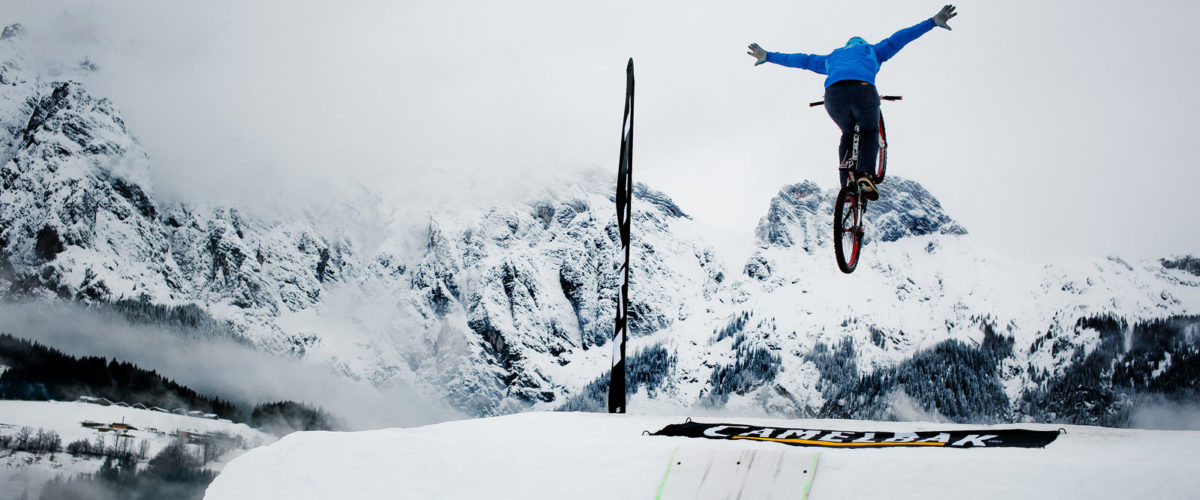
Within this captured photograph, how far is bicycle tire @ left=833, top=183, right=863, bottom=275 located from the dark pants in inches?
13.9

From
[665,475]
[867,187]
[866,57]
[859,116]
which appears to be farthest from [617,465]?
[866,57]

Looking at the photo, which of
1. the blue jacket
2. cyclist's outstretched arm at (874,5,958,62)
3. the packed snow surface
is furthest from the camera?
the blue jacket

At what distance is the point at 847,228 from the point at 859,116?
1405mm

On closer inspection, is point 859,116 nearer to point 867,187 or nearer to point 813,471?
point 867,187

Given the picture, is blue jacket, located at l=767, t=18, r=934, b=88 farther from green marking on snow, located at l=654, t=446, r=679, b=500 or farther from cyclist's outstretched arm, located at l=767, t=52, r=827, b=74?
green marking on snow, located at l=654, t=446, r=679, b=500

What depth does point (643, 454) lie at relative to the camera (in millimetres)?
6043

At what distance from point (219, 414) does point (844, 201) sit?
689 ft

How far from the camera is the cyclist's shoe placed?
8750 millimetres

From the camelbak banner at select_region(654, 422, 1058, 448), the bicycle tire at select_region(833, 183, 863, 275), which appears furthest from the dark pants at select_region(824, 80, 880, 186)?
the camelbak banner at select_region(654, 422, 1058, 448)

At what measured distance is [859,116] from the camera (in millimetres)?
8547

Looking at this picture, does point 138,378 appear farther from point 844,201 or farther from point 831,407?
point 844,201

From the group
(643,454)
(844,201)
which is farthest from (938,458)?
(844,201)

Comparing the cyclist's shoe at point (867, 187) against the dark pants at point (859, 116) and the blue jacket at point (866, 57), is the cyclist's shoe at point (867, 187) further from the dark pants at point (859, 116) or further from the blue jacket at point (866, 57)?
the blue jacket at point (866, 57)

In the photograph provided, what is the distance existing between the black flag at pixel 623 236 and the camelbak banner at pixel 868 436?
2673 mm
